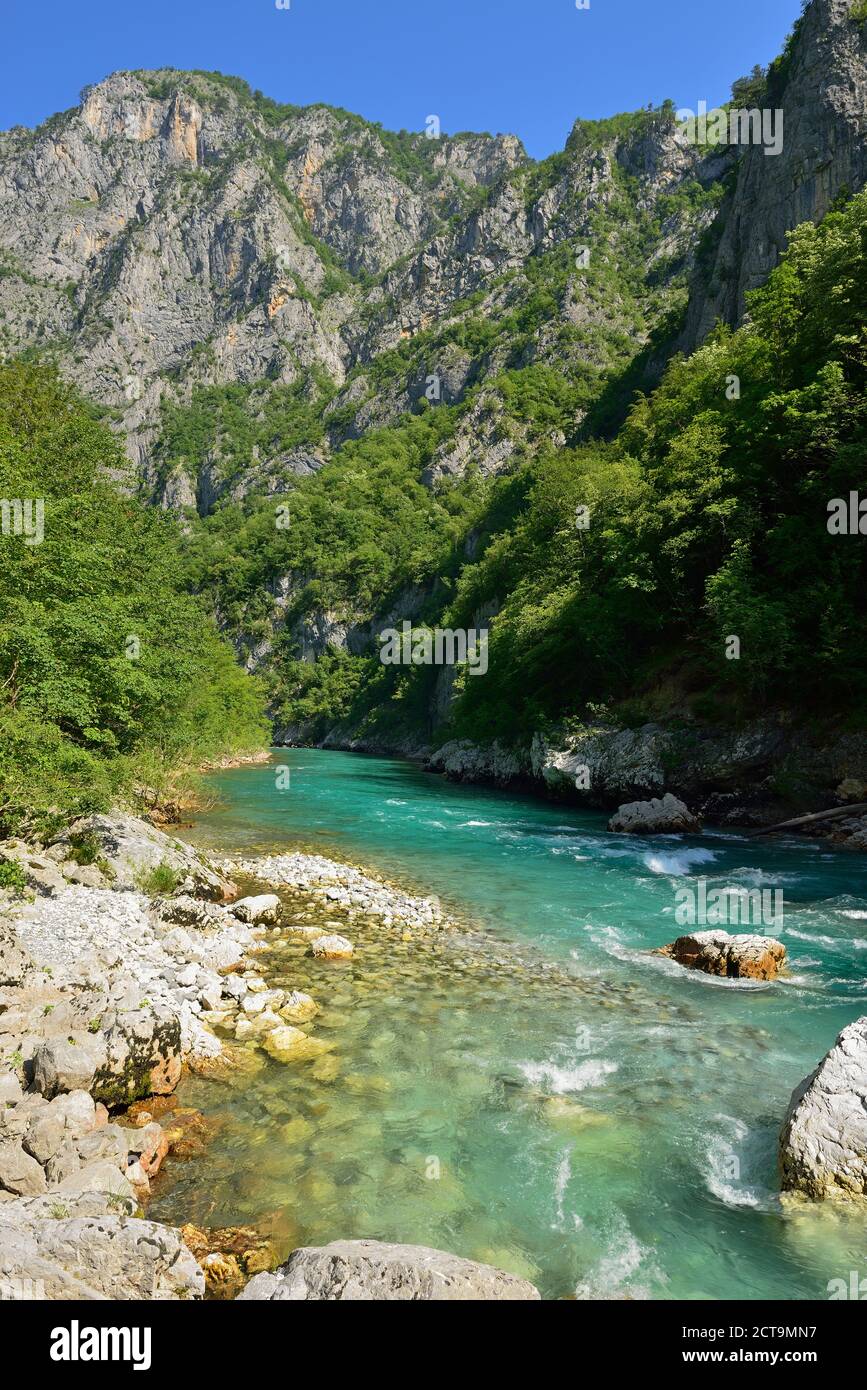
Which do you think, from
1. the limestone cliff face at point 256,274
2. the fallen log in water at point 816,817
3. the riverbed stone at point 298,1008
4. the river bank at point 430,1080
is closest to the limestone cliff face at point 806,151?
the fallen log in water at point 816,817

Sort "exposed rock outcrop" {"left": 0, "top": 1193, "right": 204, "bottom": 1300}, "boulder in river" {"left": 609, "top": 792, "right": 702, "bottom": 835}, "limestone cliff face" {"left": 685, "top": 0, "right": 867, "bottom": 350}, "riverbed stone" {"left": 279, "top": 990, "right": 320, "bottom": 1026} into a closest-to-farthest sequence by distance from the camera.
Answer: "exposed rock outcrop" {"left": 0, "top": 1193, "right": 204, "bottom": 1300}
"riverbed stone" {"left": 279, "top": 990, "right": 320, "bottom": 1026}
"boulder in river" {"left": 609, "top": 792, "right": 702, "bottom": 835}
"limestone cliff face" {"left": 685, "top": 0, "right": 867, "bottom": 350}

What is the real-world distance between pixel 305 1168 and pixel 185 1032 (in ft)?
9.59

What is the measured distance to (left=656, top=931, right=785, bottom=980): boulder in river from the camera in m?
11.3

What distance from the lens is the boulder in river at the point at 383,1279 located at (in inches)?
163

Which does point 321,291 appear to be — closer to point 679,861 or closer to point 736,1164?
point 679,861

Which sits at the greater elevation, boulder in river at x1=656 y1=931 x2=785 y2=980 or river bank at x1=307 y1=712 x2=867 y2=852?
river bank at x1=307 y1=712 x2=867 y2=852

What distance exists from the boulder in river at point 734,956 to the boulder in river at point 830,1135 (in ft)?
16.3

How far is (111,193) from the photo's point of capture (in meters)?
192

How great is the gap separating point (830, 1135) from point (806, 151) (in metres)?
59.9

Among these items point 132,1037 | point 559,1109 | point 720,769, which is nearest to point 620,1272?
point 559,1109

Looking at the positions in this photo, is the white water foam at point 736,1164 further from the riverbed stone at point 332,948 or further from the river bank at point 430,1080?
the riverbed stone at point 332,948

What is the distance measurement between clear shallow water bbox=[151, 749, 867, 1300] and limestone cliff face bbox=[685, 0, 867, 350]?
1938 inches

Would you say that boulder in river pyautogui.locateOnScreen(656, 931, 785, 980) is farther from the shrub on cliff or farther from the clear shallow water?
the shrub on cliff

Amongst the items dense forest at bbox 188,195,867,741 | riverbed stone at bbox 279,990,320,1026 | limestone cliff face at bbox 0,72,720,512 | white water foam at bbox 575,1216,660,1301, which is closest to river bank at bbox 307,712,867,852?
dense forest at bbox 188,195,867,741
